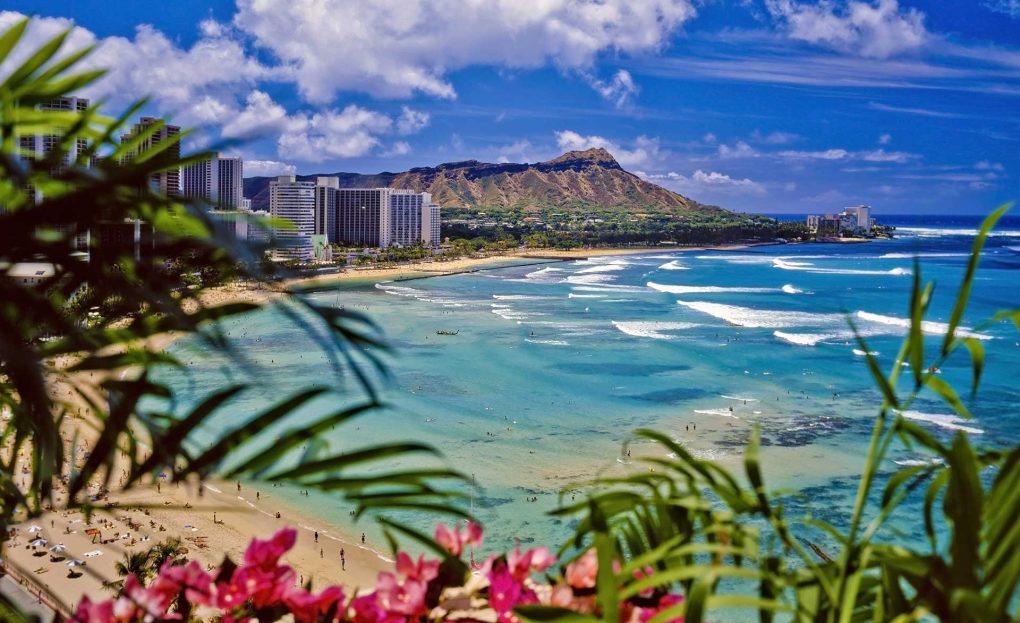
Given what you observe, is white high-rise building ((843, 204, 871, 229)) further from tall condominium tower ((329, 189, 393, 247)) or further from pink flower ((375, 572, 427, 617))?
pink flower ((375, 572, 427, 617))

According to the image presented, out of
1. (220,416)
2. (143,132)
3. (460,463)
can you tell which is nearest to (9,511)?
(143,132)

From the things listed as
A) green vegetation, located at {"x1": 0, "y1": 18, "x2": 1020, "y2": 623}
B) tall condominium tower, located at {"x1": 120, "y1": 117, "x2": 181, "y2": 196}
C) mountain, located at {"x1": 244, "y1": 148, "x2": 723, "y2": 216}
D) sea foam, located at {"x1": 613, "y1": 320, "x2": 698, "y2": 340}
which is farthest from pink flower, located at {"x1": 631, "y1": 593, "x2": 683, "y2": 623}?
mountain, located at {"x1": 244, "y1": 148, "x2": 723, "y2": 216}

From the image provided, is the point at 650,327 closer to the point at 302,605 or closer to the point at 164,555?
the point at 164,555

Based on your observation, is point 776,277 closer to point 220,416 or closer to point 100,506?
point 220,416

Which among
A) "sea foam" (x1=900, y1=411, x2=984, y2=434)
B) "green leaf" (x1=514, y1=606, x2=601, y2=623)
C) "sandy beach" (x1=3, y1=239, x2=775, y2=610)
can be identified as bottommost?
"sandy beach" (x1=3, y1=239, x2=775, y2=610)

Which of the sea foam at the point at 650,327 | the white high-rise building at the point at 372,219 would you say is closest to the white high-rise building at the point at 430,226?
the white high-rise building at the point at 372,219

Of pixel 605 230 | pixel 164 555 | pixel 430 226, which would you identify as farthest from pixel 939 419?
pixel 605 230
